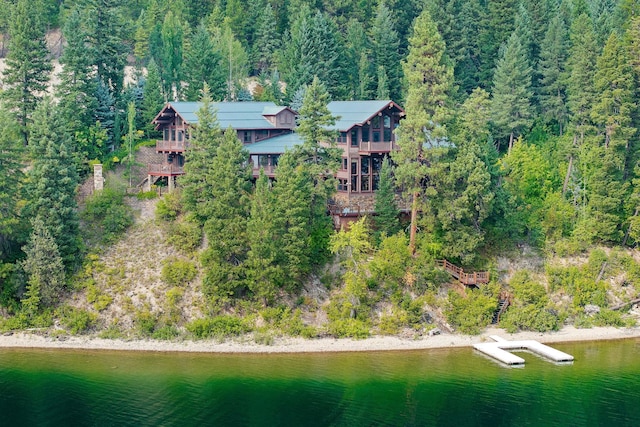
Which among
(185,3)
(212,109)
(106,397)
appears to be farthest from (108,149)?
(185,3)

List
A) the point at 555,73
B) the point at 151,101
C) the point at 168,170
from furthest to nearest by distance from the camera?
1. the point at 555,73
2. the point at 151,101
3. the point at 168,170

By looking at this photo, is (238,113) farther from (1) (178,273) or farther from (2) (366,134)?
(1) (178,273)

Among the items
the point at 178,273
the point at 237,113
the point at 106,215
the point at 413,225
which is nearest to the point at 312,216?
the point at 413,225

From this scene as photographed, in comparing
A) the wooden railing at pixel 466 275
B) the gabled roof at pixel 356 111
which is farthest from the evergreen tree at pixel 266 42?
the wooden railing at pixel 466 275

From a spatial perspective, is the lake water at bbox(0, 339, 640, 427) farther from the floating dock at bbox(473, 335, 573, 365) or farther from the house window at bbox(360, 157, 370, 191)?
the house window at bbox(360, 157, 370, 191)

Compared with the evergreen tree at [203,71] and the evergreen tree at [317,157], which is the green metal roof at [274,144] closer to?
the evergreen tree at [317,157]

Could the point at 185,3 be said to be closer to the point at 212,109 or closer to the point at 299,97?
the point at 299,97
